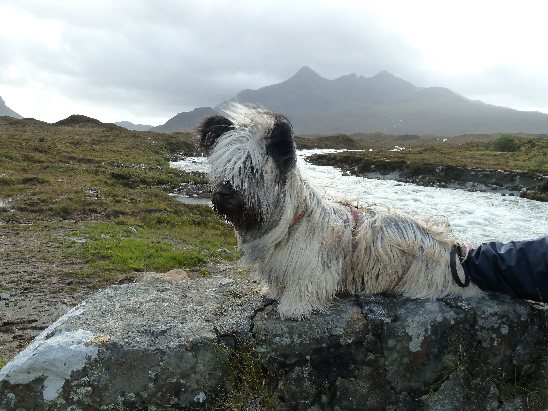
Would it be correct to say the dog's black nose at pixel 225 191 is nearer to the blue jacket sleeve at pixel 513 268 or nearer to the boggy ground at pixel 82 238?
the boggy ground at pixel 82 238

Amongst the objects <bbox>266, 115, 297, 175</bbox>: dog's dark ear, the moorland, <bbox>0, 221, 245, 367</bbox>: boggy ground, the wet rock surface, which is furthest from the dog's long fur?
<bbox>0, 221, 245, 367</bbox>: boggy ground

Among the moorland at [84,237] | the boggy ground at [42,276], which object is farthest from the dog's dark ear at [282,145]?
the boggy ground at [42,276]

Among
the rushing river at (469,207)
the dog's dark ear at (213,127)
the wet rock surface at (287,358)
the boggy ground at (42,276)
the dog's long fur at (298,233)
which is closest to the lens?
the wet rock surface at (287,358)

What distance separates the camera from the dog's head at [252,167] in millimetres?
4117

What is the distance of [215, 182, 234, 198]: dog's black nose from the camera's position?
161 inches

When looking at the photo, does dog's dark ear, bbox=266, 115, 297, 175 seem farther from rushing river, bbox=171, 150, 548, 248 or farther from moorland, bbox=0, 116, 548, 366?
rushing river, bbox=171, 150, 548, 248

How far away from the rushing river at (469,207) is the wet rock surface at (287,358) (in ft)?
26.1

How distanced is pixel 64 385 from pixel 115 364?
18.1 inches

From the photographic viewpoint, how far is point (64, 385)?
12.0 ft

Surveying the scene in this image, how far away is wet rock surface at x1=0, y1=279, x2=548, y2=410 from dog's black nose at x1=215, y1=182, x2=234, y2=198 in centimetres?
136

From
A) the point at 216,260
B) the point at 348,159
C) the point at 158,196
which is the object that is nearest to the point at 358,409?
the point at 216,260

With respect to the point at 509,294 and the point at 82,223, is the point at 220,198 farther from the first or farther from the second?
the point at 82,223

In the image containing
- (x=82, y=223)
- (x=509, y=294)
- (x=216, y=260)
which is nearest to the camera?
(x=509, y=294)

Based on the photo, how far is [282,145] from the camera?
412 cm
